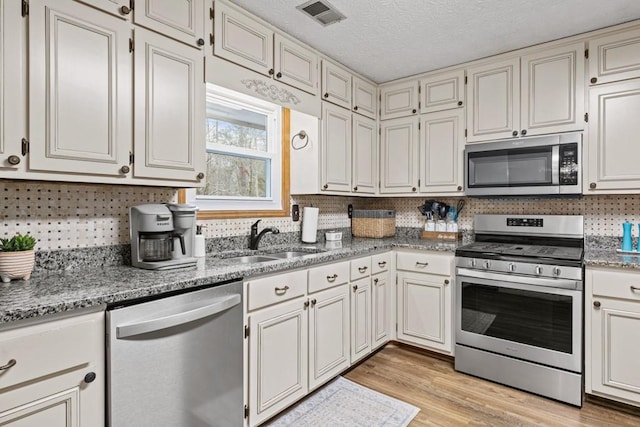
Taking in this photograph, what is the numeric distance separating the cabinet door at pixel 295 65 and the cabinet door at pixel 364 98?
55cm

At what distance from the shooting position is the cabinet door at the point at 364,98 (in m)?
3.06

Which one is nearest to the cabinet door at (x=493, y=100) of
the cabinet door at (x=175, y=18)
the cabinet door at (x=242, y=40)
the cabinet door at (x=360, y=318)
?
the cabinet door at (x=360, y=318)

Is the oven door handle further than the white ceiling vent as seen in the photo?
Yes

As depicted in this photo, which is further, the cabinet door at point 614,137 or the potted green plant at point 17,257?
the cabinet door at point 614,137

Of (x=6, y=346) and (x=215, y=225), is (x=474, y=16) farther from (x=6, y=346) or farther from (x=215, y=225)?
(x=6, y=346)

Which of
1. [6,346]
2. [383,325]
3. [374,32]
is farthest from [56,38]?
[383,325]

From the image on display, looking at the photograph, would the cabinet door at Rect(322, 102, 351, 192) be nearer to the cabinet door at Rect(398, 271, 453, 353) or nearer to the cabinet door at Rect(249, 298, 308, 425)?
the cabinet door at Rect(398, 271, 453, 353)

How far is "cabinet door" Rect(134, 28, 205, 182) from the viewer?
1.63m

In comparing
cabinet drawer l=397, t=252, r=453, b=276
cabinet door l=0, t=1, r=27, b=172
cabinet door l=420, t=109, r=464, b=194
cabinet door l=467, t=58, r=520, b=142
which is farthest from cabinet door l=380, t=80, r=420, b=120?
cabinet door l=0, t=1, r=27, b=172

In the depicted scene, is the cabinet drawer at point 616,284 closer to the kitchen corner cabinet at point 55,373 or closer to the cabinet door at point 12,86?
the kitchen corner cabinet at point 55,373

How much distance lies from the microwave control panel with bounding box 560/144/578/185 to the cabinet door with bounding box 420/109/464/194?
69 centimetres

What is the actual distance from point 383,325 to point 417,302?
1.08 feet

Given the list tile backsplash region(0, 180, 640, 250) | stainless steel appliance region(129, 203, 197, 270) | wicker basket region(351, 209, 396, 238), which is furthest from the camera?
wicker basket region(351, 209, 396, 238)

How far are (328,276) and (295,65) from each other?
145cm
